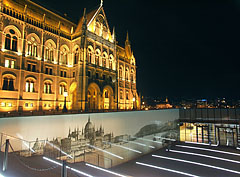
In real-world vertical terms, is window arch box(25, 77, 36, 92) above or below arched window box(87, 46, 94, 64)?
below

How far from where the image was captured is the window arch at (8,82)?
71.8ft

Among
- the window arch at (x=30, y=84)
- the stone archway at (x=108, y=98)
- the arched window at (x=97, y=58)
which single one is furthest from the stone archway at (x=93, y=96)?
the window arch at (x=30, y=84)

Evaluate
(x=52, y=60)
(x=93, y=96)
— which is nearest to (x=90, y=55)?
(x=52, y=60)

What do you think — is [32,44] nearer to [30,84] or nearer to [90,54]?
[30,84]

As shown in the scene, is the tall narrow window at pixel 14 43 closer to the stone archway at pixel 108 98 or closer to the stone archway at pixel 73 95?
the stone archway at pixel 73 95

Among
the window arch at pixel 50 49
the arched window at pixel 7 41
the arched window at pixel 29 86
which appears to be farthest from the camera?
the window arch at pixel 50 49

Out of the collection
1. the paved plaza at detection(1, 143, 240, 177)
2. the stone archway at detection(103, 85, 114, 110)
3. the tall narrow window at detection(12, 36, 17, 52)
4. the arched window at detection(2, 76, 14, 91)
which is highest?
the tall narrow window at detection(12, 36, 17, 52)

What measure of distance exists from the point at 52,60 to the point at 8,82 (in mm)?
8702

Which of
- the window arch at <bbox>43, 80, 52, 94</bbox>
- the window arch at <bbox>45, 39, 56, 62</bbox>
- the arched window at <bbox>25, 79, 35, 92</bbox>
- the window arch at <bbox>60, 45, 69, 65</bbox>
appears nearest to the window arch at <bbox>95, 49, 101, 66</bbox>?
the window arch at <bbox>60, 45, 69, 65</bbox>

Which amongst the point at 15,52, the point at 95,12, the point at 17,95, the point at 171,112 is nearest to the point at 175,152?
the point at 171,112

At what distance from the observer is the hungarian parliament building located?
22.8 meters

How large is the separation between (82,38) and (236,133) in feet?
103

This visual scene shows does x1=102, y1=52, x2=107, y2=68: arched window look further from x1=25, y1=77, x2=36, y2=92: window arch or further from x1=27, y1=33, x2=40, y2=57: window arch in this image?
x1=25, y1=77, x2=36, y2=92: window arch

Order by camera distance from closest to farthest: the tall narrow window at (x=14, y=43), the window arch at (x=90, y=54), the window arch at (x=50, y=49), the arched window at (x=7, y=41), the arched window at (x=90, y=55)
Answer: the arched window at (x=7, y=41) < the tall narrow window at (x=14, y=43) < the window arch at (x=50, y=49) < the window arch at (x=90, y=54) < the arched window at (x=90, y=55)
